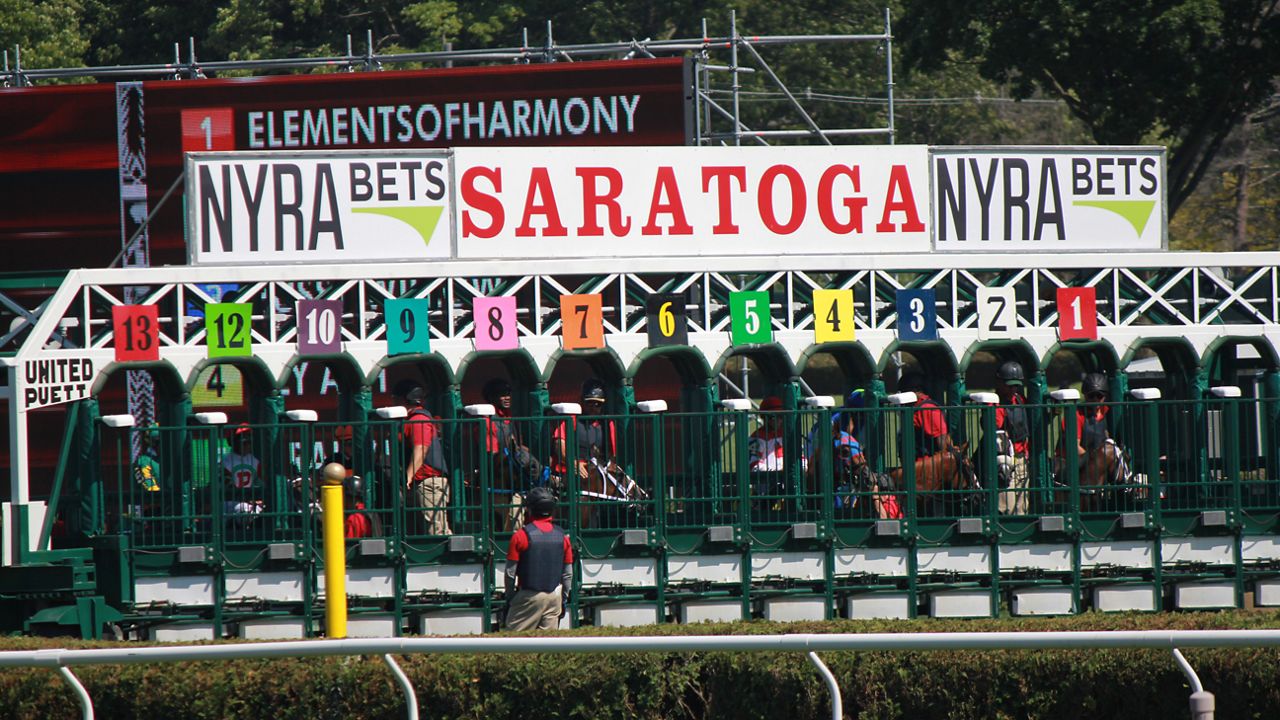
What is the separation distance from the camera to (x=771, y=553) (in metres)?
14.1

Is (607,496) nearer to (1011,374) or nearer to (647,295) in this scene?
(647,295)

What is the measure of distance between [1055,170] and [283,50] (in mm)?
18687

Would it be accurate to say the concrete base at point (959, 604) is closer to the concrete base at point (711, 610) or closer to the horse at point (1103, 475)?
the horse at point (1103, 475)

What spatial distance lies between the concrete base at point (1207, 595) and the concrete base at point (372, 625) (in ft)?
18.7

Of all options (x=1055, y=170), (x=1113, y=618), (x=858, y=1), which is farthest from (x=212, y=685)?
(x=858, y=1)

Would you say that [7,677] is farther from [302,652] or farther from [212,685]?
[302,652]

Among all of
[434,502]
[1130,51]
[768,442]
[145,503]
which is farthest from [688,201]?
[1130,51]

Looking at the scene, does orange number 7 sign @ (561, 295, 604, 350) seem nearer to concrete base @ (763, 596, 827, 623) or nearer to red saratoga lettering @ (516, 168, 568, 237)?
red saratoga lettering @ (516, 168, 568, 237)

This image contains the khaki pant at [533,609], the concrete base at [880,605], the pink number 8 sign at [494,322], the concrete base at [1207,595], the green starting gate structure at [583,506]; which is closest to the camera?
the khaki pant at [533,609]

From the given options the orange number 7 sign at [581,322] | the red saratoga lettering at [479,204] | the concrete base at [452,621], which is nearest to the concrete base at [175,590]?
the concrete base at [452,621]

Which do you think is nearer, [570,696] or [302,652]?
[302,652]

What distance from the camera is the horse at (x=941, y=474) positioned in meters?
14.4

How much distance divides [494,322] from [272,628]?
359 cm

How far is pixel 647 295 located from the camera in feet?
53.9
